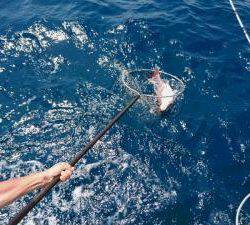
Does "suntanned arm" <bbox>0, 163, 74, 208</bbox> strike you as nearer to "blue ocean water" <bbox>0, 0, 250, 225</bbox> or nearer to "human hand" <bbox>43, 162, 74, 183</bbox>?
"human hand" <bbox>43, 162, 74, 183</bbox>

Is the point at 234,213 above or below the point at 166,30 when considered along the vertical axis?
below

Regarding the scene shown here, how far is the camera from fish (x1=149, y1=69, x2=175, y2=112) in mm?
9023

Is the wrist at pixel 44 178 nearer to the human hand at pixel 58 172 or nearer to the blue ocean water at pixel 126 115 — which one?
the human hand at pixel 58 172

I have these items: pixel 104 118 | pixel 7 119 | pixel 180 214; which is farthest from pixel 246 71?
pixel 7 119

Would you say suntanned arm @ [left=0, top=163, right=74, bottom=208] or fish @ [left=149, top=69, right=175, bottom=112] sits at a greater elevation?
suntanned arm @ [left=0, top=163, right=74, bottom=208]

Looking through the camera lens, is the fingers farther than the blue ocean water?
No

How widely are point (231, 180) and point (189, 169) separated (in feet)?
3.18

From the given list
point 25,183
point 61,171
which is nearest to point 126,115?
point 61,171

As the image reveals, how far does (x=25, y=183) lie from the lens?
4676mm

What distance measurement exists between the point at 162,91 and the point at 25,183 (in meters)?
5.50

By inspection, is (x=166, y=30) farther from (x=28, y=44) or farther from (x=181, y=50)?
(x=28, y=44)

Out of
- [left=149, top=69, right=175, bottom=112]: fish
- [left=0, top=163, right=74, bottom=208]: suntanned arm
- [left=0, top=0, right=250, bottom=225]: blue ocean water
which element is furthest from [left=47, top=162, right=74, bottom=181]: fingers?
[left=149, top=69, right=175, bottom=112]: fish

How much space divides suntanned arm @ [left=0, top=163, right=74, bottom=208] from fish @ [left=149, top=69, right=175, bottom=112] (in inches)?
168

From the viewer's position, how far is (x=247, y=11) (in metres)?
13.8
